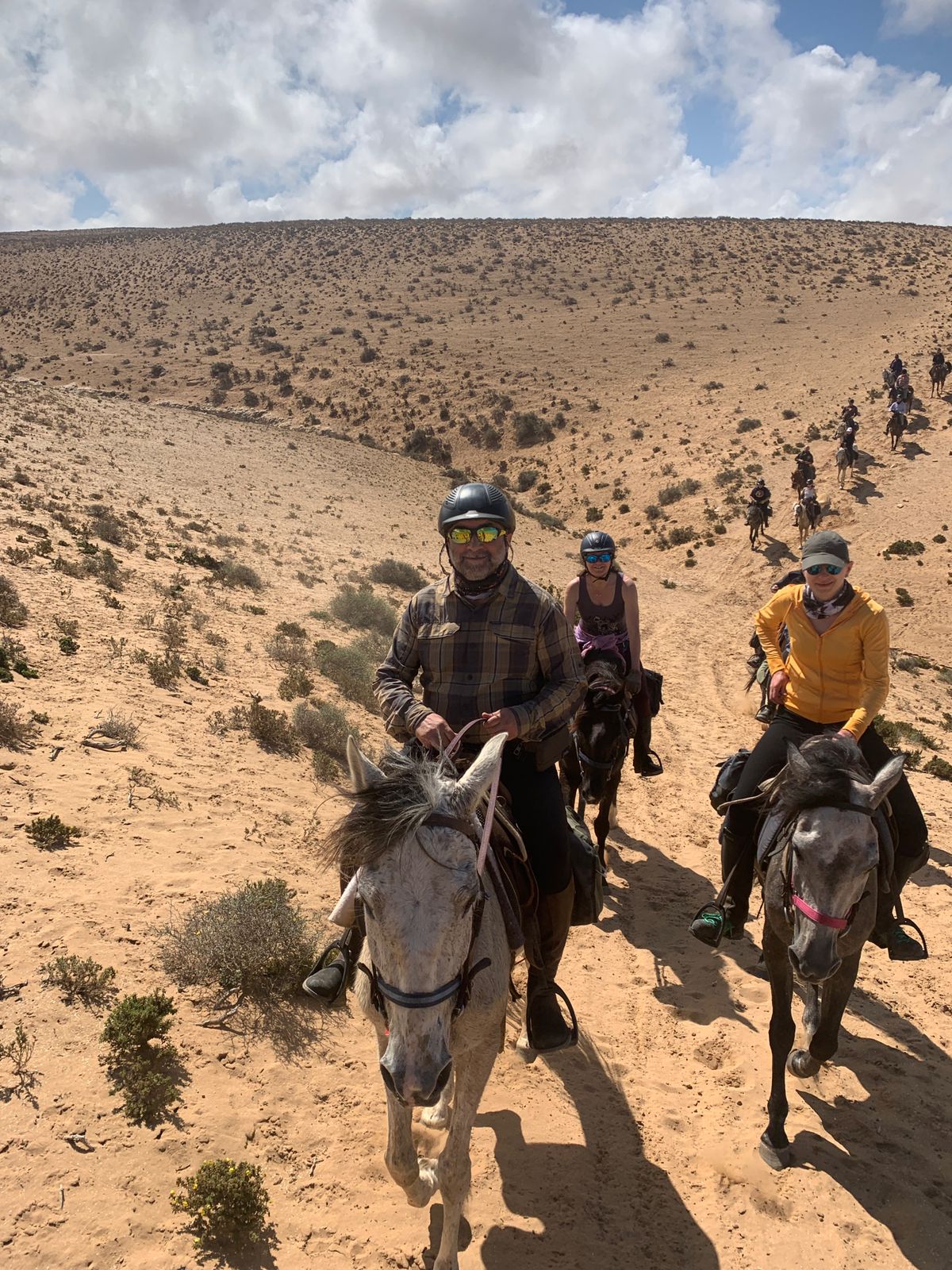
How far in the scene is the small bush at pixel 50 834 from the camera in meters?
6.43

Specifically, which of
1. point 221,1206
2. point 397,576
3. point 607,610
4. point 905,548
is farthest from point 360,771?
point 905,548

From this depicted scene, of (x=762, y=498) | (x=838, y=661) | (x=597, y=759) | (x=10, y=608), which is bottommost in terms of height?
(x=597, y=759)

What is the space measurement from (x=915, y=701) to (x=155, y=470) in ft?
88.2

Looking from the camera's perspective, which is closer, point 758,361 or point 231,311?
point 758,361

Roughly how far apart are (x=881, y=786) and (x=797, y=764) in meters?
0.46

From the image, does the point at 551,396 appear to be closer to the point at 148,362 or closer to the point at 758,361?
the point at 758,361

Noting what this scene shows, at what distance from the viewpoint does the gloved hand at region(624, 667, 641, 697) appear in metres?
7.50

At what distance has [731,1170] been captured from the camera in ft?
15.0

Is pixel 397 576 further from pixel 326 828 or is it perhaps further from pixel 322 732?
pixel 326 828

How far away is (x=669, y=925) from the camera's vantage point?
7.25 m

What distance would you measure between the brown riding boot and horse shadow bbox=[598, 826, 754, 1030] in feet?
6.91

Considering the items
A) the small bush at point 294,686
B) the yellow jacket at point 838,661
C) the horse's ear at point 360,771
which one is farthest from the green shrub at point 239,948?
the small bush at point 294,686

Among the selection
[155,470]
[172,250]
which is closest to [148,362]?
[155,470]

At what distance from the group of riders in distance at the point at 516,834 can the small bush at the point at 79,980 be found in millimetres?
1661
